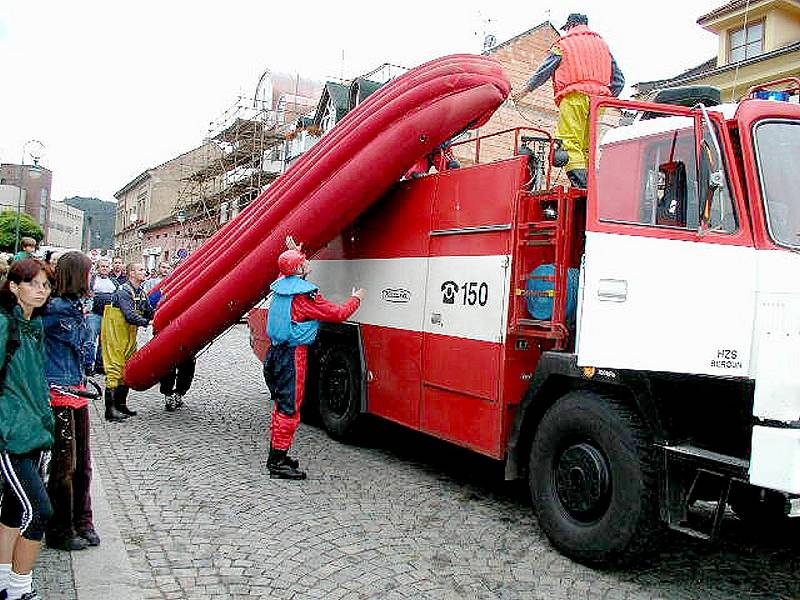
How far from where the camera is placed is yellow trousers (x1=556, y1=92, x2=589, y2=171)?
5.91 metres

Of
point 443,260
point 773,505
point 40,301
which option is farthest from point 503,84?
point 40,301

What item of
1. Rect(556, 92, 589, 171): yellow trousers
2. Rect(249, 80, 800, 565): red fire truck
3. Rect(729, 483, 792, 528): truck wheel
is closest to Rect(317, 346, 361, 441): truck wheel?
Rect(249, 80, 800, 565): red fire truck

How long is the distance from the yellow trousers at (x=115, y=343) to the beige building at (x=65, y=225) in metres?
63.9

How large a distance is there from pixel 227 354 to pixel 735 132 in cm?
1335

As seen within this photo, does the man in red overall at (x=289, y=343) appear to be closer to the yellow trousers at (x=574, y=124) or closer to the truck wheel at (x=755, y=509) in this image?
the yellow trousers at (x=574, y=124)

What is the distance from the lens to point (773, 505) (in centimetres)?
550

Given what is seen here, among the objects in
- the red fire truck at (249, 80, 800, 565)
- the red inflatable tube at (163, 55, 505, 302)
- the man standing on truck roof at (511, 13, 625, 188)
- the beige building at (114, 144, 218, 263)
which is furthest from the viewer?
the beige building at (114, 144, 218, 263)

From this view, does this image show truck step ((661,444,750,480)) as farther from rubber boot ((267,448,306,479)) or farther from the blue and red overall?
rubber boot ((267,448,306,479))

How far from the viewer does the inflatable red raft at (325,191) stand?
6.77 m

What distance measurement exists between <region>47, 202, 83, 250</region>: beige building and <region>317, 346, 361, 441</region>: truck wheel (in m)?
65.4

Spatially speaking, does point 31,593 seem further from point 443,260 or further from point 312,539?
point 443,260

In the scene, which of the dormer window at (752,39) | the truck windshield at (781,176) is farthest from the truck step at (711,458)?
the dormer window at (752,39)

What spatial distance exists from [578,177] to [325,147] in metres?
3.14

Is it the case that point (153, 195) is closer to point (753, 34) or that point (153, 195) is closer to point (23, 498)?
point (753, 34)
